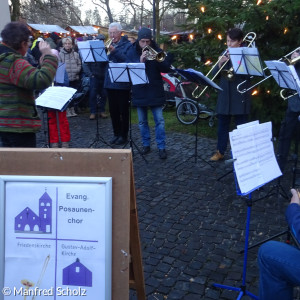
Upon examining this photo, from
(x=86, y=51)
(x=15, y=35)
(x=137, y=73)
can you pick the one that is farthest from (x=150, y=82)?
(x=15, y=35)

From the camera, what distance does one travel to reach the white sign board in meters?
1.74

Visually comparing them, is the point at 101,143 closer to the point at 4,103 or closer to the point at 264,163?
the point at 4,103

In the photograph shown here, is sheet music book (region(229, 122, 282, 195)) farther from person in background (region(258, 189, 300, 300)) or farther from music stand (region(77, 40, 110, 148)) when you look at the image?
music stand (region(77, 40, 110, 148))

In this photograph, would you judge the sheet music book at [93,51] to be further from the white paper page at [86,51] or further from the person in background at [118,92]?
the person in background at [118,92]

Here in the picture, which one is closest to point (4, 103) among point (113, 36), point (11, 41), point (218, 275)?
point (11, 41)

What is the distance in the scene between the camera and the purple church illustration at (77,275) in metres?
1.75

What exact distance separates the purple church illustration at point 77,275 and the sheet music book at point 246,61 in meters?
3.48

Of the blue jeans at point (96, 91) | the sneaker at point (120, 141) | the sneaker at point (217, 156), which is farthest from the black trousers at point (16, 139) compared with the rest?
the blue jeans at point (96, 91)

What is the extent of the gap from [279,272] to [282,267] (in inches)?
1.5

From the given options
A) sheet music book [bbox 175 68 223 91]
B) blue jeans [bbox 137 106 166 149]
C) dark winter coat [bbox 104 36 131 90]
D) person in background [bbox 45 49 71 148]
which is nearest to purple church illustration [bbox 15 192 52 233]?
sheet music book [bbox 175 68 223 91]

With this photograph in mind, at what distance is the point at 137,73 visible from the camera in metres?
5.18

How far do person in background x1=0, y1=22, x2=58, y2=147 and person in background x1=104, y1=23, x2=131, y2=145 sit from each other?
2.99 meters

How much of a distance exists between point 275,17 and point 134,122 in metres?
3.90

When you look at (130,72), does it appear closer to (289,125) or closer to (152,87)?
(152,87)
